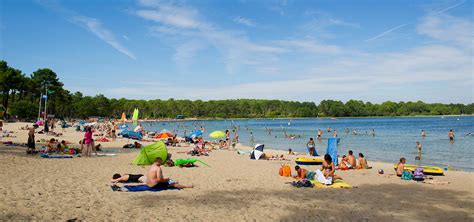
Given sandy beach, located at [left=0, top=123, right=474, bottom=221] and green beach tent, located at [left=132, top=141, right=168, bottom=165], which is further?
green beach tent, located at [left=132, top=141, right=168, bottom=165]

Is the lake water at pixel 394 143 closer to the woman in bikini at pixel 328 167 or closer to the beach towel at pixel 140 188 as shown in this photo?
the woman in bikini at pixel 328 167

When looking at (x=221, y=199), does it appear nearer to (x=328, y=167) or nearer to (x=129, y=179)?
(x=129, y=179)

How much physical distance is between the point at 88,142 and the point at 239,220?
1236 centimetres

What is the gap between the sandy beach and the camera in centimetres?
735

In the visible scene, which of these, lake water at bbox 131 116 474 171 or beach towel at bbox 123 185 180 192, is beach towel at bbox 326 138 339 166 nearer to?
lake water at bbox 131 116 474 171

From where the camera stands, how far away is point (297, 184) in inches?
437

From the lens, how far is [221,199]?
8984mm

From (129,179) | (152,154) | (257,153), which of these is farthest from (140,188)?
(257,153)

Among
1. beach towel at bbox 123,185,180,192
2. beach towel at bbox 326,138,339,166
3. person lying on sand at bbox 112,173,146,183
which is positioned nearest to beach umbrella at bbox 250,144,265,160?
beach towel at bbox 326,138,339,166

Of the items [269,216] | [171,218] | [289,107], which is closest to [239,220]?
[269,216]

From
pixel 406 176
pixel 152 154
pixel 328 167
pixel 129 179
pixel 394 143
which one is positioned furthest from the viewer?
pixel 394 143

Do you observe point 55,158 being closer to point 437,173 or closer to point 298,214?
point 298,214

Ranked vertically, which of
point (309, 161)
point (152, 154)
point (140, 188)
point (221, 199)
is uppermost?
point (152, 154)

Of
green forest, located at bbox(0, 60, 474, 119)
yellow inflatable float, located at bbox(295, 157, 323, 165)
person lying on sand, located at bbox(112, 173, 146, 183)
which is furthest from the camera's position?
green forest, located at bbox(0, 60, 474, 119)
